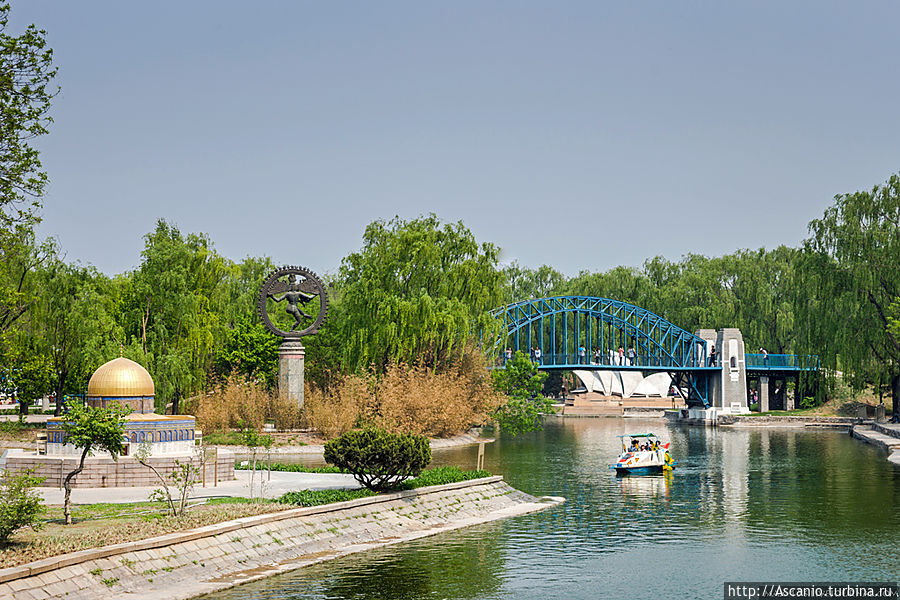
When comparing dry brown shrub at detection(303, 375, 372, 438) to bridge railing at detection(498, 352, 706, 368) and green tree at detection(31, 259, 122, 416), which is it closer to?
green tree at detection(31, 259, 122, 416)

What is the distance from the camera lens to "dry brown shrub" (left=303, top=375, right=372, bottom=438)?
5022cm

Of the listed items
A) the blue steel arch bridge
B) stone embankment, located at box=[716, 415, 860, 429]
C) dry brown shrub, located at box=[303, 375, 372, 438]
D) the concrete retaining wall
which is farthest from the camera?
the blue steel arch bridge

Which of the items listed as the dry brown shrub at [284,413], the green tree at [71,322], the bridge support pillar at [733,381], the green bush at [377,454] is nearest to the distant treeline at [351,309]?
the green tree at [71,322]

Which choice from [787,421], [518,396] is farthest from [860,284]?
[518,396]

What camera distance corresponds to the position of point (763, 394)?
90188 millimetres

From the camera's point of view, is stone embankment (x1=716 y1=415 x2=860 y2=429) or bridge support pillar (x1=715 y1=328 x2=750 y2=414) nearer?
stone embankment (x1=716 y1=415 x2=860 y2=429)

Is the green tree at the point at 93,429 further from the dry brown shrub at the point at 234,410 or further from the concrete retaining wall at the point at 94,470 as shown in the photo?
the dry brown shrub at the point at 234,410

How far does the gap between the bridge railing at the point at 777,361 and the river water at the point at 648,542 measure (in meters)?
41.9

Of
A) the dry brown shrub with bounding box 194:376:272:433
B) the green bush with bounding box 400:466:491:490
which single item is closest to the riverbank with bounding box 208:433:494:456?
the dry brown shrub with bounding box 194:376:272:433

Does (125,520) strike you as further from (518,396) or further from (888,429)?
(888,429)

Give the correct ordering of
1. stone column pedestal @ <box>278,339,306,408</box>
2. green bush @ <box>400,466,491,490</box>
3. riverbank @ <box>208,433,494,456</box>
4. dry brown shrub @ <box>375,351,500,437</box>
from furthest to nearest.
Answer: stone column pedestal @ <box>278,339,306,408</box> → dry brown shrub @ <box>375,351,500,437</box> → riverbank @ <box>208,433,494,456</box> → green bush @ <box>400,466,491,490</box>

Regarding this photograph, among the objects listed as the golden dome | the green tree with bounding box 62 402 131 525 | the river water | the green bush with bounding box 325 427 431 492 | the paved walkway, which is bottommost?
the river water

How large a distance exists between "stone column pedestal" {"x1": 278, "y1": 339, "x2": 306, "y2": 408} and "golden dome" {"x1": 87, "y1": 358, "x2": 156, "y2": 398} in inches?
780

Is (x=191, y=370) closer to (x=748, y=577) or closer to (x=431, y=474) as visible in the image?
(x=431, y=474)
